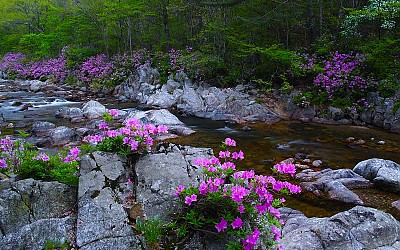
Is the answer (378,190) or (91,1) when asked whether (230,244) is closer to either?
(378,190)

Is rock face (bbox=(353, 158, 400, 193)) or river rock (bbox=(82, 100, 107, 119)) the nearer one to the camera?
rock face (bbox=(353, 158, 400, 193))

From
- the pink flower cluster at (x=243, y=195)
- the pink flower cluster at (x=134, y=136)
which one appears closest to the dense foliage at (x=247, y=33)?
the pink flower cluster at (x=134, y=136)

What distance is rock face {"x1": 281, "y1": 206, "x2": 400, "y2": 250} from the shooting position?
13.6 feet

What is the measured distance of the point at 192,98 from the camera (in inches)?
710

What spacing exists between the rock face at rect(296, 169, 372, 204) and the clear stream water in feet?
0.69

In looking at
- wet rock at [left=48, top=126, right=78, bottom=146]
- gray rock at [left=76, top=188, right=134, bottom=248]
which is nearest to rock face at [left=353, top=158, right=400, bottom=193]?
gray rock at [left=76, top=188, right=134, bottom=248]

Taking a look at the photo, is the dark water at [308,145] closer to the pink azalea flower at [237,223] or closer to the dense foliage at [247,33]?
the dense foliage at [247,33]

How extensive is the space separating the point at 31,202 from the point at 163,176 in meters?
1.56

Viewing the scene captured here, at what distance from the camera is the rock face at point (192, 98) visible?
1577 cm

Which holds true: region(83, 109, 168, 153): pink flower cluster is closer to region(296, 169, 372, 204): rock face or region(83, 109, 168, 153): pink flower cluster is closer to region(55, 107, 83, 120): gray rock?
region(296, 169, 372, 204): rock face

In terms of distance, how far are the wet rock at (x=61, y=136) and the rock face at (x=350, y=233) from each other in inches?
366

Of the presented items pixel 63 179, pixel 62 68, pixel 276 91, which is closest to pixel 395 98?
pixel 276 91

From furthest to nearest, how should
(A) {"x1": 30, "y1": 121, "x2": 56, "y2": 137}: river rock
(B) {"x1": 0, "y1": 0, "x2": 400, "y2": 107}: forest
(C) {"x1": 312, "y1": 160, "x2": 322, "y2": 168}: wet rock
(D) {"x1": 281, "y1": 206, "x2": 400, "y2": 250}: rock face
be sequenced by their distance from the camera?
(B) {"x1": 0, "y1": 0, "x2": 400, "y2": 107}: forest → (A) {"x1": 30, "y1": 121, "x2": 56, "y2": 137}: river rock → (C) {"x1": 312, "y1": 160, "x2": 322, "y2": 168}: wet rock → (D) {"x1": 281, "y1": 206, "x2": 400, "y2": 250}: rock face

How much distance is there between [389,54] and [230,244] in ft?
48.3
